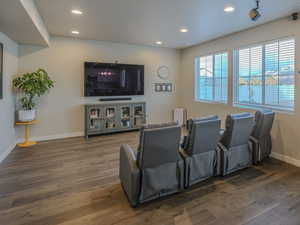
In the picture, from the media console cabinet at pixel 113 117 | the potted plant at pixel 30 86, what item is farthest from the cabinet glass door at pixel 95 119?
the potted plant at pixel 30 86

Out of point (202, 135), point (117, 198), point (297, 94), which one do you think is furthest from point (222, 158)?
point (297, 94)

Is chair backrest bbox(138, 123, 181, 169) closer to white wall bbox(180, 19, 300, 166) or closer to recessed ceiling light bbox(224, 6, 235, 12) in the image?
recessed ceiling light bbox(224, 6, 235, 12)

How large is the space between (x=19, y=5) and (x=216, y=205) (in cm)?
350

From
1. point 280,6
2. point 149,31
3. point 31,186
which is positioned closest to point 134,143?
point 31,186

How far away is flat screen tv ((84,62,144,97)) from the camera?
539cm

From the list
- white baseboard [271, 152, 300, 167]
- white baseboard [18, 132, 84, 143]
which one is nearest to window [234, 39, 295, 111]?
white baseboard [271, 152, 300, 167]

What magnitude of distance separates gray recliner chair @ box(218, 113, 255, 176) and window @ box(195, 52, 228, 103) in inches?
91.4

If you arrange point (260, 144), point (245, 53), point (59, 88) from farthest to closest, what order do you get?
point (59, 88), point (245, 53), point (260, 144)

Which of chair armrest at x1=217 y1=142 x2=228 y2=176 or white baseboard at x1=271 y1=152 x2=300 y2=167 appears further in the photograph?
white baseboard at x1=271 y1=152 x2=300 y2=167

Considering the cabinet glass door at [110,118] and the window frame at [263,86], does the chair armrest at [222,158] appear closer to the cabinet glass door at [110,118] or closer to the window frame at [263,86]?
the window frame at [263,86]

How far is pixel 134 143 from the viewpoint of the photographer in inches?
189

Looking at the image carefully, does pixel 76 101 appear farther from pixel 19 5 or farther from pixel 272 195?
pixel 272 195

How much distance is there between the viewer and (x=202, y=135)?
2586 millimetres

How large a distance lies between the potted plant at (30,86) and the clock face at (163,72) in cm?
333
